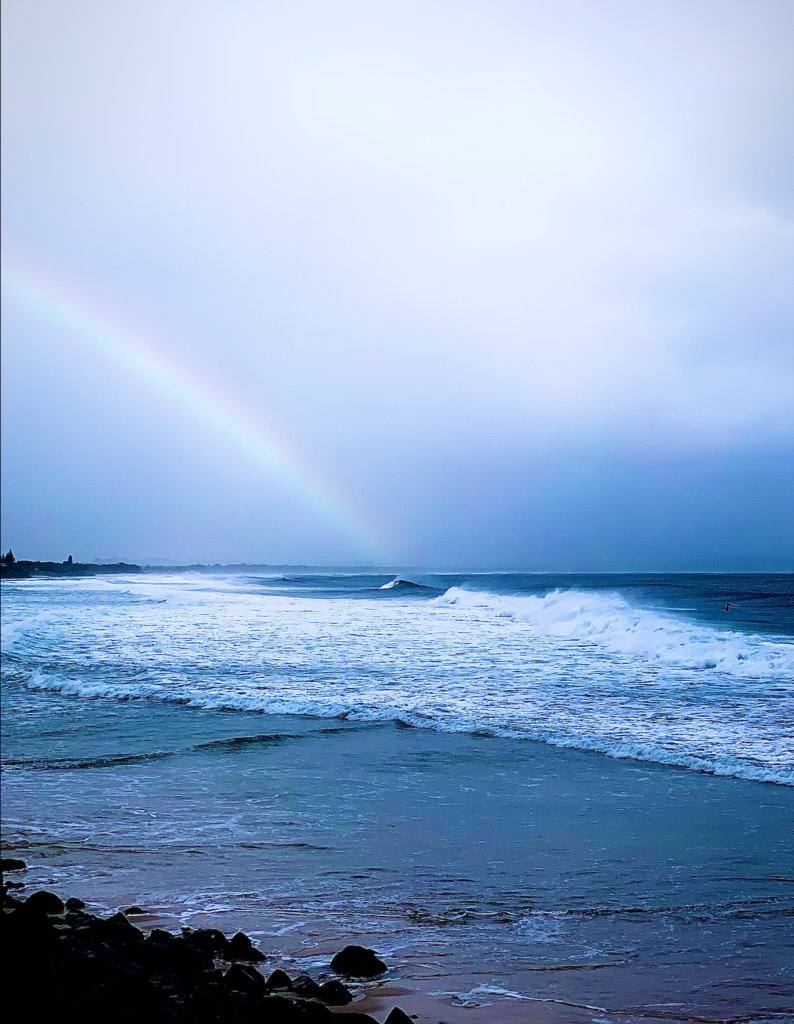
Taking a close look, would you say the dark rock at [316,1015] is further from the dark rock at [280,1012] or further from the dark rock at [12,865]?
the dark rock at [12,865]

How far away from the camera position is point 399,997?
421 cm

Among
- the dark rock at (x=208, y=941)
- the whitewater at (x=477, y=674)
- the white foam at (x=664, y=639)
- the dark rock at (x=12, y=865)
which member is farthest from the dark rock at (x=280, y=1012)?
the white foam at (x=664, y=639)

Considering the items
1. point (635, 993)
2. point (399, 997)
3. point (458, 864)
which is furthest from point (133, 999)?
point (458, 864)

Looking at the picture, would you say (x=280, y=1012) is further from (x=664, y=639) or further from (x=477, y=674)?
(x=664, y=639)

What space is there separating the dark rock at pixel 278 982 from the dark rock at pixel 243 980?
0.04 m

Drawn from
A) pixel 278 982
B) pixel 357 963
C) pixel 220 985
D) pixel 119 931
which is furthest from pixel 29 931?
pixel 357 963

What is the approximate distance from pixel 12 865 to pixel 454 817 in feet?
12.6

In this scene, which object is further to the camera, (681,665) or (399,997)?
(681,665)

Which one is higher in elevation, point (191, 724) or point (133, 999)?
point (133, 999)

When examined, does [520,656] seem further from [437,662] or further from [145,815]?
[145,815]

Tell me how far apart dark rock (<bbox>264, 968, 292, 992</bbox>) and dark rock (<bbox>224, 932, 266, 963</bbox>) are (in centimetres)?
41

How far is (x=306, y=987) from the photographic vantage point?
4.09 metres

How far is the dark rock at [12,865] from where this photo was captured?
20.5 feet

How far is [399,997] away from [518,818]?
3.57 metres
